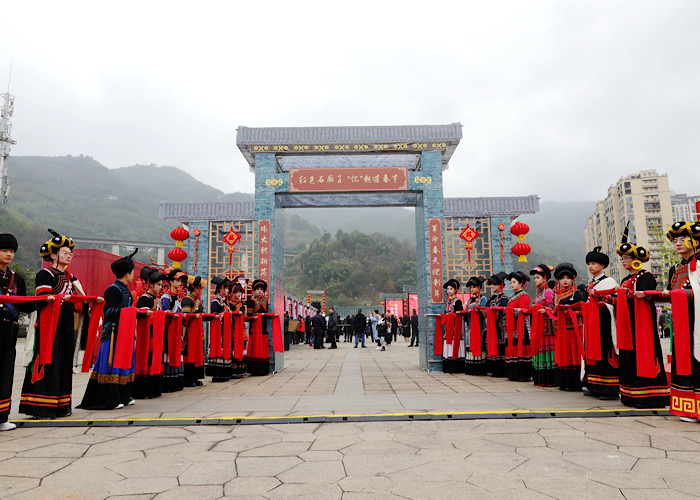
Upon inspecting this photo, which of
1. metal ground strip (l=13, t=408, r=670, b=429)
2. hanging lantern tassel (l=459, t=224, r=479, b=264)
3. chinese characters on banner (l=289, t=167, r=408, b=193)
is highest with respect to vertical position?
chinese characters on banner (l=289, t=167, r=408, b=193)

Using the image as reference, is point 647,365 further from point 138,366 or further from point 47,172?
point 47,172

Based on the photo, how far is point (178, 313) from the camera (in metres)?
6.08

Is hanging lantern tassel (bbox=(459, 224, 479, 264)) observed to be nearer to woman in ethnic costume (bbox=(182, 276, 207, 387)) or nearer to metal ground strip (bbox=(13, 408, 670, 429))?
woman in ethnic costume (bbox=(182, 276, 207, 387))

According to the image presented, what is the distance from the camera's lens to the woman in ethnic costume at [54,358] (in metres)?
4.02

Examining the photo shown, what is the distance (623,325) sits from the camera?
14.2 ft

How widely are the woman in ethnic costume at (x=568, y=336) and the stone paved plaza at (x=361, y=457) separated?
0.97 meters

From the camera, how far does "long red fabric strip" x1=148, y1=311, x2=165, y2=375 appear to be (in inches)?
214

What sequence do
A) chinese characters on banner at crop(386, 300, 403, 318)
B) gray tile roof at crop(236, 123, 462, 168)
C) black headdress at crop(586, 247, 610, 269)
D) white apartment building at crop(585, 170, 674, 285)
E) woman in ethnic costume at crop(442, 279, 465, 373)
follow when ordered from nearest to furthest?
black headdress at crop(586, 247, 610, 269)
woman in ethnic costume at crop(442, 279, 465, 373)
gray tile roof at crop(236, 123, 462, 168)
chinese characters on banner at crop(386, 300, 403, 318)
white apartment building at crop(585, 170, 674, 285)

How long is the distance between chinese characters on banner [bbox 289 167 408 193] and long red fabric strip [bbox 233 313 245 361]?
2.60 meters

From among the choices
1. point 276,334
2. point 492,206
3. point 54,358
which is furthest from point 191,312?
point 492,206

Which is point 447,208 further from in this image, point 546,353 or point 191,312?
point 191,312

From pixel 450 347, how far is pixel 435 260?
1.57m

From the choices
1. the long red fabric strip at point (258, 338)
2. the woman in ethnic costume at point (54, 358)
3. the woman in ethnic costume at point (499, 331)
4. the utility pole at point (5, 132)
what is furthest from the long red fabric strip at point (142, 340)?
the utility pole at point (5, 132)

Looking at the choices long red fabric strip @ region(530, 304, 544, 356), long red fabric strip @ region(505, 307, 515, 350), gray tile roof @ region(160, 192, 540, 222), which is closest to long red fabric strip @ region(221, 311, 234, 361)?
long red fabric strip @ region(505, 307, 515, 350)
